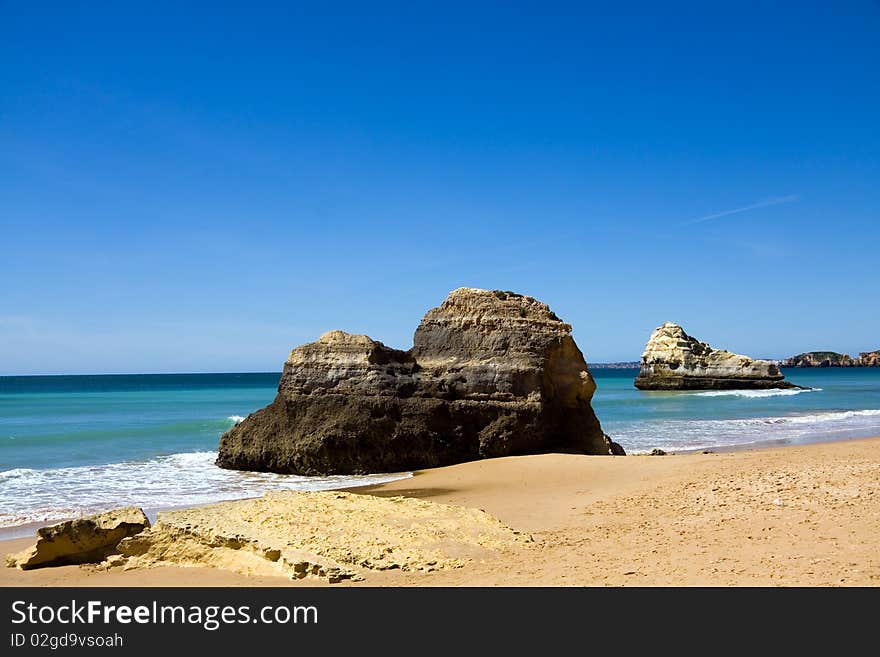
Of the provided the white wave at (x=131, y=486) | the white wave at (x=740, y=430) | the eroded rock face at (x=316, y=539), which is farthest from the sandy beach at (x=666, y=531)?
the white wave at (x=740, y=430)

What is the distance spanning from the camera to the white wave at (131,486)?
483 inches

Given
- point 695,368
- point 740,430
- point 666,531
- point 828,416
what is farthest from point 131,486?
point 695,368

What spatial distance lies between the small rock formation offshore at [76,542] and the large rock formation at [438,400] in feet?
26.5

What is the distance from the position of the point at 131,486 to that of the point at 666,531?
432 inches

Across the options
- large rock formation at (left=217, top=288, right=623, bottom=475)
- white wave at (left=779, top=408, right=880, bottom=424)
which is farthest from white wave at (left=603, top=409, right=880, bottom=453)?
large rock formation at (left=217, top=288, right=623, bottom=475)

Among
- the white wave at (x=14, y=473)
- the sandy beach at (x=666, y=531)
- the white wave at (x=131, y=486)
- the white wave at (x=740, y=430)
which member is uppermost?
the sandy beach at (x=666, y=531)

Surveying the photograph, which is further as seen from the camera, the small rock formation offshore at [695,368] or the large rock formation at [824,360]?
the large rock formation at [824,360]

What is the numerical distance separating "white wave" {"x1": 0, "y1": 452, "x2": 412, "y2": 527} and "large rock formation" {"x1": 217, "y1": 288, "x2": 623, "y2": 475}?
23.9 inches

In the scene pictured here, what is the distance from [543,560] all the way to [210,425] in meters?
27.3

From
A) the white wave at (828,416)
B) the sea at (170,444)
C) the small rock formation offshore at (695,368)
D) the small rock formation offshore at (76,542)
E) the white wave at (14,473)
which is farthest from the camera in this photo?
the small rock formation offshore at (695,368)

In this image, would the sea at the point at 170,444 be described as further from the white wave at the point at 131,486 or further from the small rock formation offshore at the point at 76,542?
the small rock formation offshore at the point at 76,542

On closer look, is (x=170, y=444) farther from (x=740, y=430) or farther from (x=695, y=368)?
(x=695, y=368)

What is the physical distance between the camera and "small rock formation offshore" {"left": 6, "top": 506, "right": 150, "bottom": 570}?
7559mm
